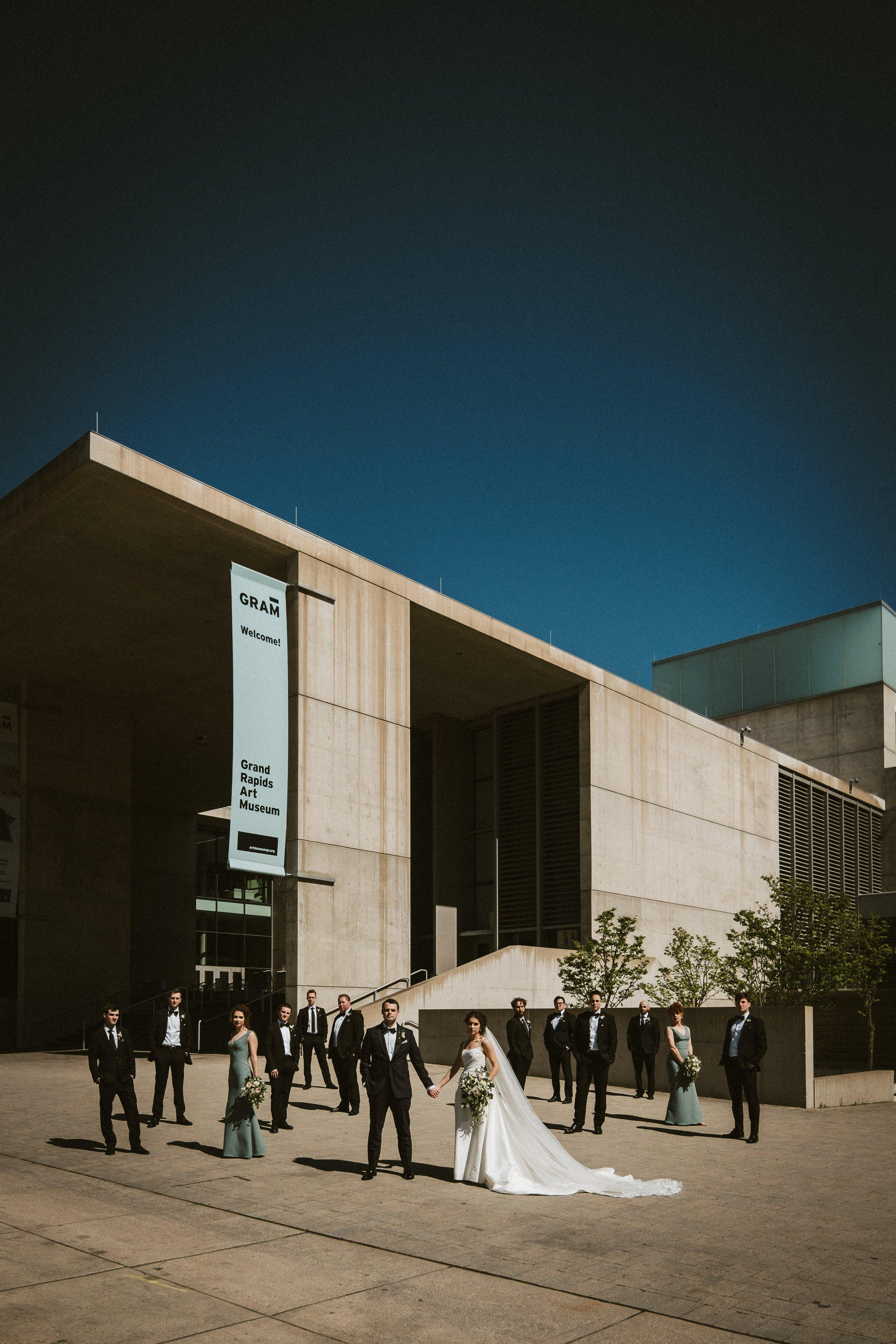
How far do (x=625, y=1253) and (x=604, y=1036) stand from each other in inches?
252

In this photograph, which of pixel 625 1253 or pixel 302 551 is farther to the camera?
pixel 302 551

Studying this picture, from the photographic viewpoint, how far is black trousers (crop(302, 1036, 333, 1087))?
17156 millimetres

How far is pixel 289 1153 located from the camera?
462 inches

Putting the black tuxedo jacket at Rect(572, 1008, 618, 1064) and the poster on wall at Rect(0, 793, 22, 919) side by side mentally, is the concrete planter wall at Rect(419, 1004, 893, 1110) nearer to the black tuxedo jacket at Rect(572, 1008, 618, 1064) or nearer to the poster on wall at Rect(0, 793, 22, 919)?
the black tuxedo jacket at Rect(572, 1008, 618, 1064)

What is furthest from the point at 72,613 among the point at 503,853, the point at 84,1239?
the point at 84,1239

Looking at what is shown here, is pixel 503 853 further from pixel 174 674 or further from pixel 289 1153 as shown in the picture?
pixel 289 1153

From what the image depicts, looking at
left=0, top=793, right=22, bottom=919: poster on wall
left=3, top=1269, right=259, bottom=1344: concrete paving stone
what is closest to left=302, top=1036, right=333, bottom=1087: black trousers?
left=3, top=1269, right=259, bottom=1344: concrete paving stone

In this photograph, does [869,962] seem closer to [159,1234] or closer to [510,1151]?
[510,1151]

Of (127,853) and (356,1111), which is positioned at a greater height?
(127,853)

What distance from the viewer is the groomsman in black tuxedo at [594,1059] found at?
45.1 feet

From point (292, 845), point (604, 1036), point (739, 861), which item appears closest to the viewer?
point (604, 1036)

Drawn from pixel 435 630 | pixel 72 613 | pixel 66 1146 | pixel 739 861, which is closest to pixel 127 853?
pixel 72 613

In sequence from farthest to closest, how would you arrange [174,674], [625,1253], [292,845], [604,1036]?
[174,674], [292,845], [604,1036], [625,1253]

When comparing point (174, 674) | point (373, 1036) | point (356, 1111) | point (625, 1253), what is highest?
point (174, 674)
